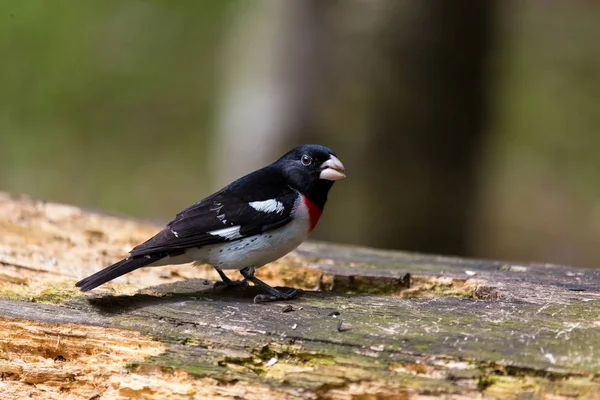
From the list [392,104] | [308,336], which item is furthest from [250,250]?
[392,104]

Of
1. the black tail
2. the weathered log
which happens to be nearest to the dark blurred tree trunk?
the weathered log

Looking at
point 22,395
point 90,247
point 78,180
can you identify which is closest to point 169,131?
point 78,180

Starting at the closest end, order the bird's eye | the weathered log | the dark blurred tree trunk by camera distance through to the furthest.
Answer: the weathered log
the bird's eye
the dark blurred tree trunk

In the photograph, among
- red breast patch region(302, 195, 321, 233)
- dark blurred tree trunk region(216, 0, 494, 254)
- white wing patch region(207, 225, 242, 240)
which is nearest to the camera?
white wing patch region(207, 225, 242, 240)

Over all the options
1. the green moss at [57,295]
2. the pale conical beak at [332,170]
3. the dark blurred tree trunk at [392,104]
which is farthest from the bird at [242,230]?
the dark blurred tree trunk at [392,104]

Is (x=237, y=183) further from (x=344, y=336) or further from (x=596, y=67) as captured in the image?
(x=596, y=67)

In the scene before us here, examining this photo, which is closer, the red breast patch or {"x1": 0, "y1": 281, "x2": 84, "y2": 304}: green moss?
{"x1": 0, "y1": 281, "x2": 84, "y2": 304}: green moss

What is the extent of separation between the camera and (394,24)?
6805mm

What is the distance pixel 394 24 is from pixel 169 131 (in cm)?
780

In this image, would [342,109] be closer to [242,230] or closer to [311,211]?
[311,211]

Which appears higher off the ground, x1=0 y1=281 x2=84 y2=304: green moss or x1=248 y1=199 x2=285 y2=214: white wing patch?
x1=248 y1=199 x2=285 y2=214: white wing patch

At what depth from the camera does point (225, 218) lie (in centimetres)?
391

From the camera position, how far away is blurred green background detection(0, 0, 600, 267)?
6.94 metres

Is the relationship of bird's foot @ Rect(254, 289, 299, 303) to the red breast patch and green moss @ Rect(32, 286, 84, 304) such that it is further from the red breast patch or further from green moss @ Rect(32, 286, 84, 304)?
green moss @ Rect(32, 286, 84, 304)
